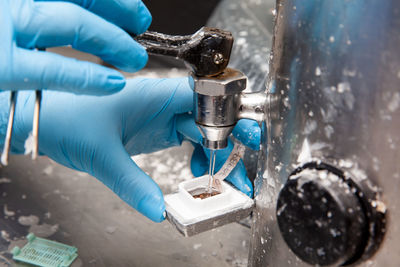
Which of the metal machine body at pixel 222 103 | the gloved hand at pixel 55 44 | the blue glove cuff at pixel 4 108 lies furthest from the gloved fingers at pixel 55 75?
the blue glove cuff at pixel 4 108

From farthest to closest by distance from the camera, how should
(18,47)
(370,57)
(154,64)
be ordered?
1. (154,64)
2. (18,47)
3. (370,57)

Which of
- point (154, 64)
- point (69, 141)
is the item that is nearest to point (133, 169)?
point (69, 141)

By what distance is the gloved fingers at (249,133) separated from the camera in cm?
63

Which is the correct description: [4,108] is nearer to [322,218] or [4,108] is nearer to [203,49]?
[203,49]

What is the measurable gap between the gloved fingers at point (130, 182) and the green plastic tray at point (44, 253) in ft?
0.44

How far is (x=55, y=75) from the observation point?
→ 0.44m

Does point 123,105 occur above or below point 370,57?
below

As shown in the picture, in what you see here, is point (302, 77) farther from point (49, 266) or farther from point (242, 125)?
point (49, 266)

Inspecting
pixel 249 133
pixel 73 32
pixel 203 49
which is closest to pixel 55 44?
pixel 73 32

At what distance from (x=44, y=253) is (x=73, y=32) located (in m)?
0.35

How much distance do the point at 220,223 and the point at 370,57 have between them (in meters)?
0.26

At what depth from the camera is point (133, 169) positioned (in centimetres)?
56

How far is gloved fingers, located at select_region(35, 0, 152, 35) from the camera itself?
0.50 metres

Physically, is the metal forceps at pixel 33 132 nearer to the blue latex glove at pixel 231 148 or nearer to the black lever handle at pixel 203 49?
the black lever handle at pixel 203 49
